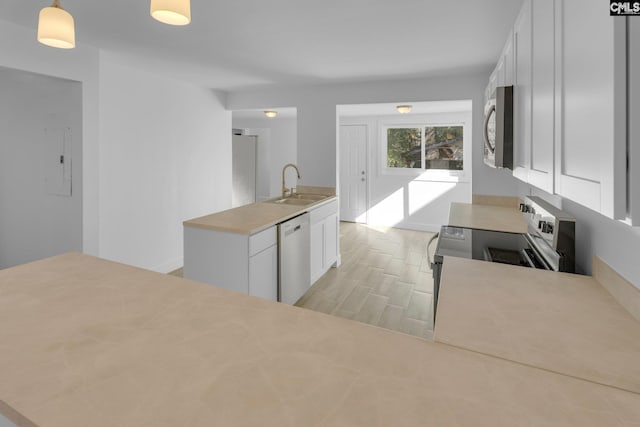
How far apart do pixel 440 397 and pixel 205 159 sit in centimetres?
430

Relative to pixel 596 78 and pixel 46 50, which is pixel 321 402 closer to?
pixel 596 78

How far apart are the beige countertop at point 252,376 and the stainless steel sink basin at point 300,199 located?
267 cm

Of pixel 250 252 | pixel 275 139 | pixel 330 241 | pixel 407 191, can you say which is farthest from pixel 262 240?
pixel 275 139

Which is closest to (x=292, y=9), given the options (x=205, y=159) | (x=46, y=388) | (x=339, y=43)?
(x=339, y=43)

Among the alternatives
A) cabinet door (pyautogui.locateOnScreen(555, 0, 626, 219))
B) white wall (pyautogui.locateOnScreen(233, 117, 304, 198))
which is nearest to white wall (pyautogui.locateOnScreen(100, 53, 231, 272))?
white wall (pyautogui.locateOnScreen(233, 117, 304, 198))

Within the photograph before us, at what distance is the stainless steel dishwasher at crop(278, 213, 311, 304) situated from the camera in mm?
2721

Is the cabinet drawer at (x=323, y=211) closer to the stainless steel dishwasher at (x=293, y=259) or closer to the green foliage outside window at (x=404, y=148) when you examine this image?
the stainless steel dishwasher at (x=293, y=259)

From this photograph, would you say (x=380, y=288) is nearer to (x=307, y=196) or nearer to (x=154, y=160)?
(x=307, y=196)

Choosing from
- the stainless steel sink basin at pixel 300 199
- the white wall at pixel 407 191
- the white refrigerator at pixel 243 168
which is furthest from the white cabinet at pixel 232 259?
the white wall at pixel 407 191

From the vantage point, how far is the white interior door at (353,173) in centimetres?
663

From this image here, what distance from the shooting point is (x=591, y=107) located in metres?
0.71

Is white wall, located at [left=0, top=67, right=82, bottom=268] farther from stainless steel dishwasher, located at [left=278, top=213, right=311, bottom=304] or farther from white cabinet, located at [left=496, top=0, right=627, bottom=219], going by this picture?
white cabinet, located at [left=496, top=0, right=627, bottom=219]

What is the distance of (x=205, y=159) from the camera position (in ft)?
14.3

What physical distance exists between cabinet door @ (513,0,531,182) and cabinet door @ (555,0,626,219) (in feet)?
1.29
